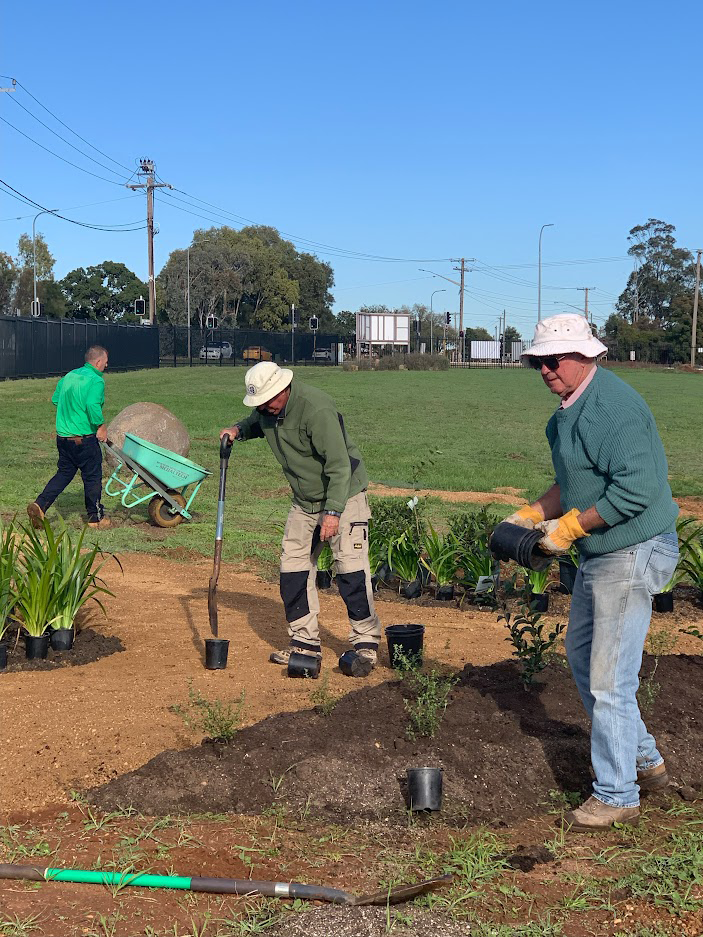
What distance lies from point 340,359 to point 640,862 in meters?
74.9

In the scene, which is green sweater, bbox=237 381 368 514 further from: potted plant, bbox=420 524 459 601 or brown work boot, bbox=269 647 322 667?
potted plant, bbox=420 524 459 601

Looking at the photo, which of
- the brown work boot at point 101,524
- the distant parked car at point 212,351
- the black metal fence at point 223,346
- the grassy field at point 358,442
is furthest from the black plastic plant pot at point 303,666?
the distant parked car at point 212,351

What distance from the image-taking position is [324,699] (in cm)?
541

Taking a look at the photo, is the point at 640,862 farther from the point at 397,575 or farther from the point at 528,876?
the point at 397,575

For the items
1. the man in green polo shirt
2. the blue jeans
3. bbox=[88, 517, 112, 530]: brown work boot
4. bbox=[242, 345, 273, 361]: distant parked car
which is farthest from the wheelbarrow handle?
bbox=[242, 345, 273, 361]: distant parked car

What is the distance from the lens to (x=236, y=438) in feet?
21.7

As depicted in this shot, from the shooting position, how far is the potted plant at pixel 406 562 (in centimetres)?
847

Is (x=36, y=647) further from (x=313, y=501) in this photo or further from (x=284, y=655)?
(x=313, y=501)

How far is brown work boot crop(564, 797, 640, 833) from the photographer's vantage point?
4.27 m

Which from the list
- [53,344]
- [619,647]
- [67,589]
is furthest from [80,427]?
[53,344]

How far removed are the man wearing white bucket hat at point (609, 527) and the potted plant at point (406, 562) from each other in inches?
162

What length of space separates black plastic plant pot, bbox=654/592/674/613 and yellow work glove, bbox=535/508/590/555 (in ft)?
13.1

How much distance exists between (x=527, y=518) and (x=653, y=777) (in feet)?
4.05

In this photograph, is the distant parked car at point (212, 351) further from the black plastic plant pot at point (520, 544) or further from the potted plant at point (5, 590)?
the black plastic plant pot at point (520, 544)
